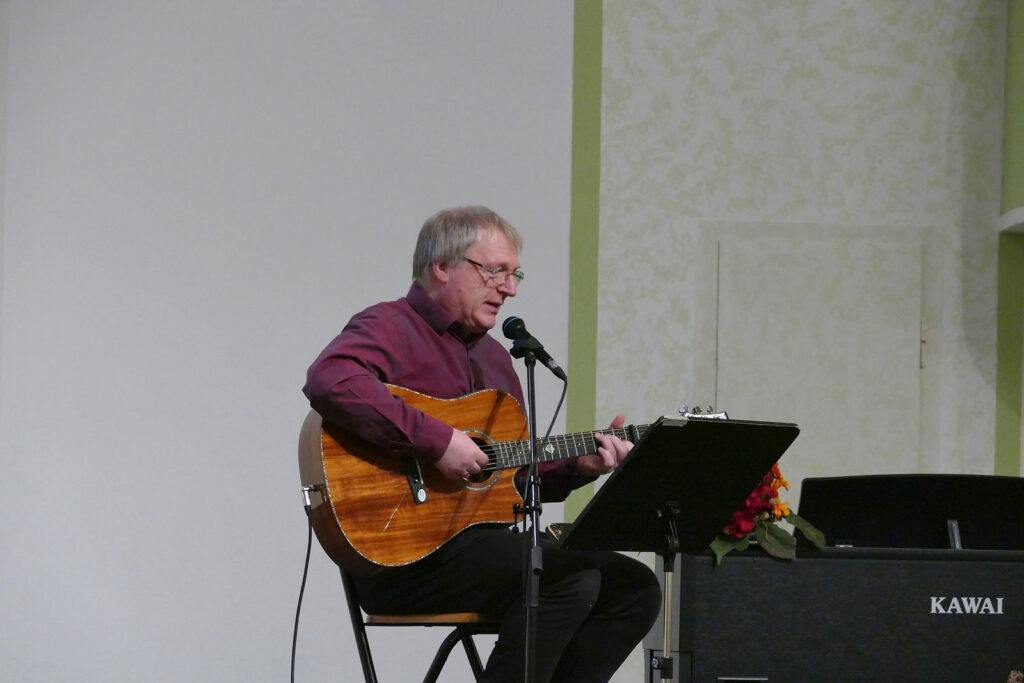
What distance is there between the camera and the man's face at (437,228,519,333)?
2998 mm

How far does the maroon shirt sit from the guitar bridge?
3cm

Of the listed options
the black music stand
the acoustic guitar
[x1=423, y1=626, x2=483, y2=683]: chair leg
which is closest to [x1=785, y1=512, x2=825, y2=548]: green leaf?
the black music stand

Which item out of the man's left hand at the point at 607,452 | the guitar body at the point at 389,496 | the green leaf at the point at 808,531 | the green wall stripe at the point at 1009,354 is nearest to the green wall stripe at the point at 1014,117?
the green wall stripe at the point at 1009,354

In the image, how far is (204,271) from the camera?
4.55 metres

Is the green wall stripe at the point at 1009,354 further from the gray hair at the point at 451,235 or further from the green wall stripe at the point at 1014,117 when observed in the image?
the gray hair at the point at 451,235

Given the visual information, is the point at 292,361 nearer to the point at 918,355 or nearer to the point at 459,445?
the point at 459,445

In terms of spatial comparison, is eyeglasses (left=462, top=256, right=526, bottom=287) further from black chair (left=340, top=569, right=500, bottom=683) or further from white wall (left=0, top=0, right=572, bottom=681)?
white wall (left=0, top=0, right=572, bottom=681)

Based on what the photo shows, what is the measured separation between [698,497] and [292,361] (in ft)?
8.02

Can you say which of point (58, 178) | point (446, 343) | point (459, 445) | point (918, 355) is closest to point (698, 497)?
point (459, 445)

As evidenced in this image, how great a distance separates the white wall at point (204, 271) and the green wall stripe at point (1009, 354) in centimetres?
190

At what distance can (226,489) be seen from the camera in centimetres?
450

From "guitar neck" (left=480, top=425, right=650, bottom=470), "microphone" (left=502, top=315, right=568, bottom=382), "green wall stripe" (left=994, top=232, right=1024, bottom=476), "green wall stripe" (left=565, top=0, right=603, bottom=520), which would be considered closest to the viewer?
"microphone" (left=502, top=315, right=568, bottom=382)

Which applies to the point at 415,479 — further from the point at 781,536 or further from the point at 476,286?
the point at 781,536

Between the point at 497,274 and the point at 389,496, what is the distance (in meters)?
0.70
